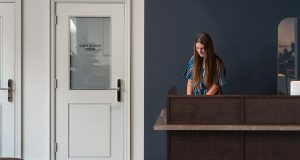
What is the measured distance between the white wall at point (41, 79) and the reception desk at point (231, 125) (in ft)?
6.25

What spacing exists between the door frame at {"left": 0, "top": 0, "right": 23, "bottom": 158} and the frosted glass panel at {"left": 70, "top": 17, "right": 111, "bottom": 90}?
58 cm

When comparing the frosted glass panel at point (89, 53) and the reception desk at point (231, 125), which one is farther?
the frosted glass panel at point (89, 53)

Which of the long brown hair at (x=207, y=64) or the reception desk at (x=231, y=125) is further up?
the long brown hair at (x=207, y=64)

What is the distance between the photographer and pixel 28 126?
4906 mm

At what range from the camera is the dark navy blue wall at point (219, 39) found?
15.6 ft

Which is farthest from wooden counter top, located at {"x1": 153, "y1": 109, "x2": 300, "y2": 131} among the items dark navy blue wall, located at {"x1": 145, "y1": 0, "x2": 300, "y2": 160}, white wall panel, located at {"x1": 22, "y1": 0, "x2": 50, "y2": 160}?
white wall panel, located at {"x1": 22, "y1": 0, "x2": 50, "y2": 160}

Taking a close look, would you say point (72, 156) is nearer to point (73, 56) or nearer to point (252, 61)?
point (73, 56)

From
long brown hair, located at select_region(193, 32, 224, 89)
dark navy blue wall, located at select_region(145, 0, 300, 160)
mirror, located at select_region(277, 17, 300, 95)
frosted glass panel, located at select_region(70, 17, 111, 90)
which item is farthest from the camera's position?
frosted glass panel, located at select_region(70, 17, 111, 90)

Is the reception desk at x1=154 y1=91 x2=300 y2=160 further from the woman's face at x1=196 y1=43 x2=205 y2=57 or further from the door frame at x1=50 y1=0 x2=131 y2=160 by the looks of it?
the door frame at x1=50 y1=0 x2=131 y2=160

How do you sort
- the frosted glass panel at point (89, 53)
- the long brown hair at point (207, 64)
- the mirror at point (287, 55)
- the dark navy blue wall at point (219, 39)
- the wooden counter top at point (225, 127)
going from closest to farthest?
1. the wooden counter top at point (225, 127)
2. the long brown hair at point (207, 64)
3. the mirror at point (287, 55)
4. the dark navy blue wall at point (219, 39)
5. the frosted glass panel at point (89, 53)

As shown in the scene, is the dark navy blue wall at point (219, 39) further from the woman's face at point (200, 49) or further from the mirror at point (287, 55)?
the woman's face at point (200, 49)

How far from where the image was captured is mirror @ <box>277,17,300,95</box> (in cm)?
462

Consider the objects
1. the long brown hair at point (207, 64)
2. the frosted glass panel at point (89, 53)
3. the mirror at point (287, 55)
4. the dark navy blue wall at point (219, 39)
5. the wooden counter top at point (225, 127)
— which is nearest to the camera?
the wooden counter top at point (225, 127)

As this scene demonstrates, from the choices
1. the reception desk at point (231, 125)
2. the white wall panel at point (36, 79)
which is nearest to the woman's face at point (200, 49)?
the reception desk at point (231, 125)
